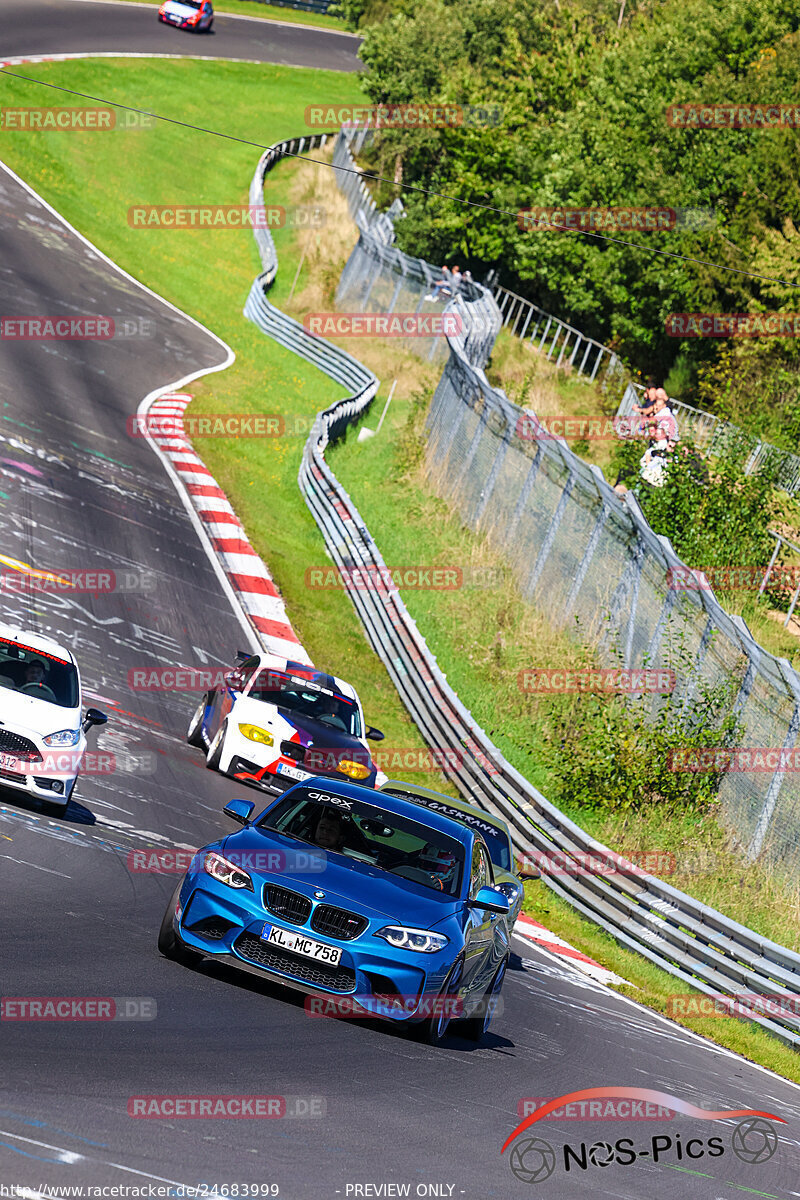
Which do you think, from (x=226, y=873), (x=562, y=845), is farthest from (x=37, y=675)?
(x=562, y=845)

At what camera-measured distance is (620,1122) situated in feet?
29.9

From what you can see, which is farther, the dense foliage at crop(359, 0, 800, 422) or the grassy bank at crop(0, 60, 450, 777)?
the dense foliage at crop(359, 0, 800, 422)

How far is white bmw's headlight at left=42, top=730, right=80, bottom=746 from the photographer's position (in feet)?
41.4

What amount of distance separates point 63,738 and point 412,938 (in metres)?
4.85

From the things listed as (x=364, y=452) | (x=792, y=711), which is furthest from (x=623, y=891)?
(x=364, y=452)

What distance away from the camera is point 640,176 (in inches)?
1615

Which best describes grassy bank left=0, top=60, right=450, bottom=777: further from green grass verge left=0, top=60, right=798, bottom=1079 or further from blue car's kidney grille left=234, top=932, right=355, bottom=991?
blue car's kidney grille left=234, top=932, right=355, bottom=991

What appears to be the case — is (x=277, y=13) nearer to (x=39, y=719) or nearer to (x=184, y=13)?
(x=184, y=13)

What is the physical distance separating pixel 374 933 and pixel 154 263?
40642mm

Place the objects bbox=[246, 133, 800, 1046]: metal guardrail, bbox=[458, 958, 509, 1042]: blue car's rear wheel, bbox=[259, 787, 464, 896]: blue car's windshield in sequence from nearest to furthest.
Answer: bbox=[259, 787, 464, 896]: blue car's windshield
bbox=[458, 958, 509, 1042]: blue car's rear wheel
bbox=[246, 133, 800, 1046]: metal guardrail

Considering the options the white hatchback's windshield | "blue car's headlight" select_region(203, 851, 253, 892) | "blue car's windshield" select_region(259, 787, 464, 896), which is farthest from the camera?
the white hatchback's windshield

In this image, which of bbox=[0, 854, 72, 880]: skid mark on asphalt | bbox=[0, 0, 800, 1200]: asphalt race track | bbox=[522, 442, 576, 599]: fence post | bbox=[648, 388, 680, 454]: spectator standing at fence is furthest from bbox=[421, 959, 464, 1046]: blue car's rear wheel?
bbox=[648, 388, 680, 454]: spectator standing at fence

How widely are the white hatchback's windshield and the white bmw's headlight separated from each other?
544 mm

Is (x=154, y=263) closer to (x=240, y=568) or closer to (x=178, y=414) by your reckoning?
(x=178, y=414)
